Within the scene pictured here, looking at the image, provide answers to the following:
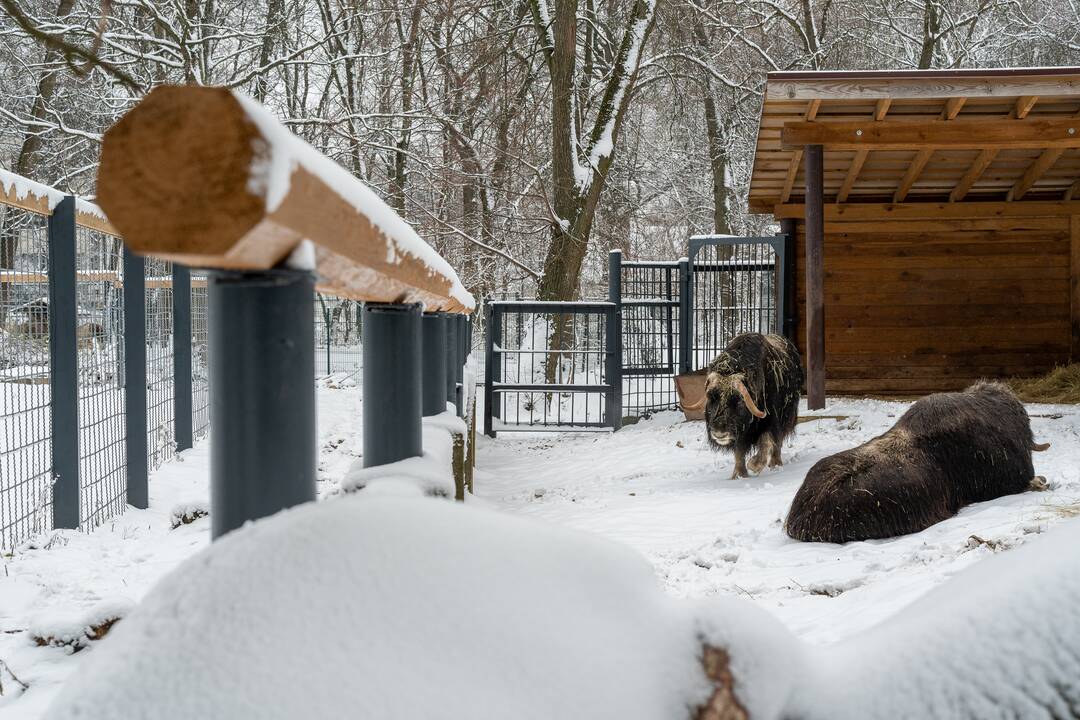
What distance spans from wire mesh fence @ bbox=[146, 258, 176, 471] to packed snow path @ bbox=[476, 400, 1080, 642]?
2.91 m

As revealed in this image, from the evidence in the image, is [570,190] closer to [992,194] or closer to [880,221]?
[880,221]

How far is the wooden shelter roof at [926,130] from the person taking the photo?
8469mm

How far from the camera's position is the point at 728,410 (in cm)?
759

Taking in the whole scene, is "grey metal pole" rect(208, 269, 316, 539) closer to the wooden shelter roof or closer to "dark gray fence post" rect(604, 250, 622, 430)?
the wooden shelter roof

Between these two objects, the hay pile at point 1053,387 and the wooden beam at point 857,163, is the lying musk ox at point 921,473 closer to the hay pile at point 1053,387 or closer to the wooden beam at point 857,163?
the wooden beam at point 857,163

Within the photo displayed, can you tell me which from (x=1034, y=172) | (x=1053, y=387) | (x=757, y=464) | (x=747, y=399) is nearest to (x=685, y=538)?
(x=747, y=399)

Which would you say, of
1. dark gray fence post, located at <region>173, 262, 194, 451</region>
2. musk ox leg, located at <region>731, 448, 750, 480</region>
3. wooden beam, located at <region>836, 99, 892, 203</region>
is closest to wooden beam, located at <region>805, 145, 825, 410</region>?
wooden beam, located at <region>836, 99, 892, 203</region>

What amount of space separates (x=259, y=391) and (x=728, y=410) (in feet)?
22.5

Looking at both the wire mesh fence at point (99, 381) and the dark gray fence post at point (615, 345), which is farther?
the dark gray fence post at point (615, 345)

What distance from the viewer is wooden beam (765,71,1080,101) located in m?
8.42

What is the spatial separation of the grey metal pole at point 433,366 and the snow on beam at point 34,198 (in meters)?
1.77

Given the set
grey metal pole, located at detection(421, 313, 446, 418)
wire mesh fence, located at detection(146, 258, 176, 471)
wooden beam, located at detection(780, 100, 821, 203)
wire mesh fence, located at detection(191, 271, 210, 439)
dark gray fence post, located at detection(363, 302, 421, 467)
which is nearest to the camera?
dark gray fence post, located at detection(363, 302, 421, 467)

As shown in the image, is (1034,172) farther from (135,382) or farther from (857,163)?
(135,382)

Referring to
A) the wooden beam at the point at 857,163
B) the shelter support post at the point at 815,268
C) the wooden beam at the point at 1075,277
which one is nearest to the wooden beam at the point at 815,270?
the shelter support post at the point at 815,268
